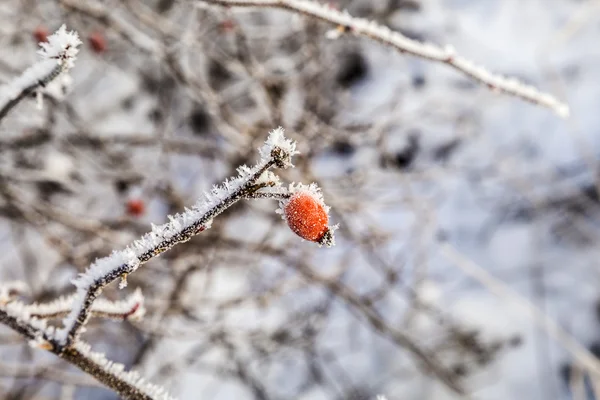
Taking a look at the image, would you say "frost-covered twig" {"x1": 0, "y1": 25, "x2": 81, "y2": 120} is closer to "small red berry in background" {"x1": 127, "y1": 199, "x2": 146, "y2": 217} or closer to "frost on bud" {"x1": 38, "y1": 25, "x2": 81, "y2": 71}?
"frost on bud" {"x1": 38, "y1": 25, "x2": 81, "y2": 71}

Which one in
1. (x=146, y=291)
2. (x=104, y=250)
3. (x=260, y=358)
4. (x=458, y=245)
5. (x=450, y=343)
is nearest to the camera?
(x=104, y=250)

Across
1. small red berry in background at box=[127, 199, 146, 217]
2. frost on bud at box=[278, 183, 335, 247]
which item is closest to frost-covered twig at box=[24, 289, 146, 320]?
frost on bud at box=[278, 183, 335, 247]

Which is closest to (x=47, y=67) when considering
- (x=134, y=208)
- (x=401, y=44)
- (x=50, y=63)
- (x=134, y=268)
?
(x=50, y=63)

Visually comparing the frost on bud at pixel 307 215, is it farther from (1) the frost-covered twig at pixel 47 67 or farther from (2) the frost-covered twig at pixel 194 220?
(1) the frost-covered twig at pixel 47 67

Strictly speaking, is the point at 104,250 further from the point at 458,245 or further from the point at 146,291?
the point at 458,245

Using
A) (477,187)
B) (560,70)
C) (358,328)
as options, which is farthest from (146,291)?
(560,70)

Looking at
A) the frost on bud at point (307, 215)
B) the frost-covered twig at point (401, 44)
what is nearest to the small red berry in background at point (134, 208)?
the frost-covered twig at point (401, 44)
